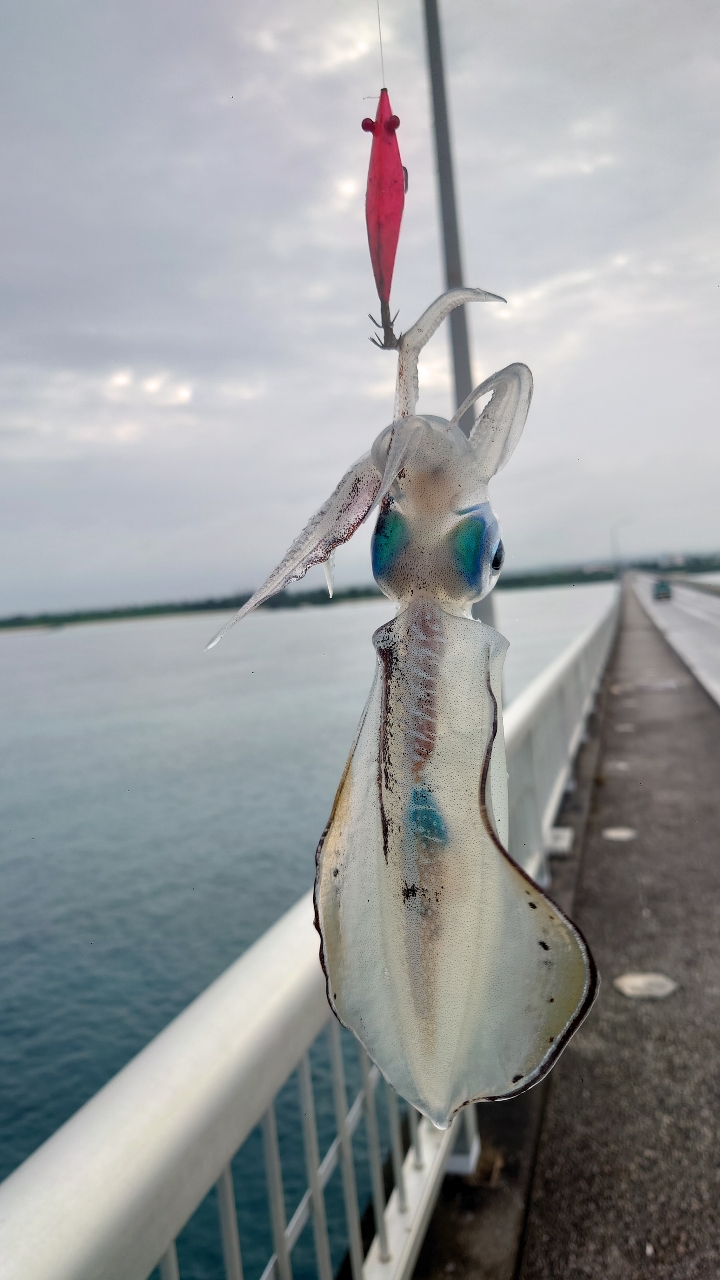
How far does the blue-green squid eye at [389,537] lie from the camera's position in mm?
409

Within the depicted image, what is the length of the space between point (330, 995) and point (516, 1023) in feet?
0.29

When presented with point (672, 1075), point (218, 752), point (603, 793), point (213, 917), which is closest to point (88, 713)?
point (218, 752)

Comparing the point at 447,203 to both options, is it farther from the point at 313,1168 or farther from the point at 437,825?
the point at 313,1168

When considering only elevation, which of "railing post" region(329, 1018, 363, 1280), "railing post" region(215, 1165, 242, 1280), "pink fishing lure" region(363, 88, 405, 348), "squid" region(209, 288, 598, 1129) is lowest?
"railing post" region(329, 1018, 363, 1280)

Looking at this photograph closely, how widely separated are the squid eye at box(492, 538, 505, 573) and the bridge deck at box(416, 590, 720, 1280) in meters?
2.45

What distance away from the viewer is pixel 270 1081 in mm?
1188

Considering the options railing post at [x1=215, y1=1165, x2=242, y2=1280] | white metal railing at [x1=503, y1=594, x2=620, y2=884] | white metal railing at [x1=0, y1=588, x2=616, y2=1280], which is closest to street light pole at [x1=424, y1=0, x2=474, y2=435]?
white metal railing at [x1=0, y1=588, x2=616, y2=1280]

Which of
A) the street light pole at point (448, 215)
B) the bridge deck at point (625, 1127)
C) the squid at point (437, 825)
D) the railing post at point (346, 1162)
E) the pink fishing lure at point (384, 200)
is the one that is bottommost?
the bridge deck at point (625, 1127)

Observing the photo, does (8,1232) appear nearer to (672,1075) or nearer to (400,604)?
(400,604)

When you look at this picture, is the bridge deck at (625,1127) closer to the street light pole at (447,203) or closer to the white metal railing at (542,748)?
the white metal railing at (542,748)

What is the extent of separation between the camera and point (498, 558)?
16.6 inches

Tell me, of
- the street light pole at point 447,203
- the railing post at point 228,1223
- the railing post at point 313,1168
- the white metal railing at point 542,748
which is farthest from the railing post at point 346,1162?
the street light pole at point 447,203

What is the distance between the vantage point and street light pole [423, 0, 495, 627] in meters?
0.75

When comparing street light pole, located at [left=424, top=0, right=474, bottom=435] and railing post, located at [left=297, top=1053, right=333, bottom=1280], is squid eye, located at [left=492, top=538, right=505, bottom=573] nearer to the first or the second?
street light pole, located at [left=424, top=0, right=474, bottom=435]
